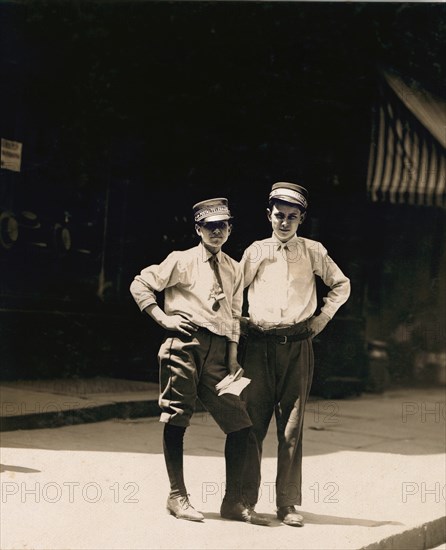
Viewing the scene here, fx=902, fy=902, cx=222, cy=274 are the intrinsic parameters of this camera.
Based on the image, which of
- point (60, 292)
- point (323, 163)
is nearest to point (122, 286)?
point (60, 292)

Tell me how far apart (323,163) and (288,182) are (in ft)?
5.51

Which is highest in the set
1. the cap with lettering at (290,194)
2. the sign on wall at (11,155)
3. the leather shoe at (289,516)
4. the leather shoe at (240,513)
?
the sign on wall at (11,155)

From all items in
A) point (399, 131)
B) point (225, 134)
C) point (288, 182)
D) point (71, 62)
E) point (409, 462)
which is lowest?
point (409, 462)

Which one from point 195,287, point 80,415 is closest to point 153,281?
point 195,287

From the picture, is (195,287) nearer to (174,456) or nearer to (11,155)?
(174,456)

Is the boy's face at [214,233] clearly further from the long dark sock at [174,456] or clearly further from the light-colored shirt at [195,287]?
the long dark sock at [174,456]

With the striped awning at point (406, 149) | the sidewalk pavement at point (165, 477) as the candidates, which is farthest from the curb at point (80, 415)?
the striped awning at point (406, 149)

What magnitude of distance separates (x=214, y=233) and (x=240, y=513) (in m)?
1.24

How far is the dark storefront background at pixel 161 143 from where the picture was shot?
4.43 m

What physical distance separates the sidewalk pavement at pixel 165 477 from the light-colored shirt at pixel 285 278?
36.5 inches

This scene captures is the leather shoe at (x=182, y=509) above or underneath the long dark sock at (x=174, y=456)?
underneath

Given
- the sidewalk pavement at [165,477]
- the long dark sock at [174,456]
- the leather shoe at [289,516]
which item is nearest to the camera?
the long dark sock at [174,456]

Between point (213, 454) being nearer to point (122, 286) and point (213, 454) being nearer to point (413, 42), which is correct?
point (122, 286)

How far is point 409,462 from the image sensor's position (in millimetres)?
7484
